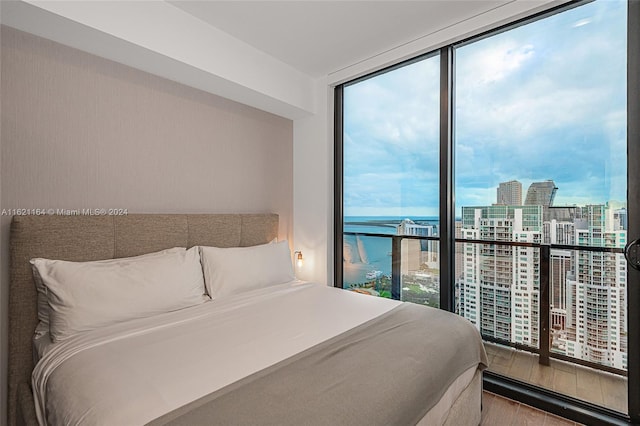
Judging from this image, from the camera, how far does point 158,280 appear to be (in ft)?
6.36

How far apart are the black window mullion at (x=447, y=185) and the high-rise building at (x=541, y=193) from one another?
518 mm

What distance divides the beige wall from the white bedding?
0.75m

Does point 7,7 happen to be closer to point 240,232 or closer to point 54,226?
point 54,226

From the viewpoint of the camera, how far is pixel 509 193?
2264 millimetres

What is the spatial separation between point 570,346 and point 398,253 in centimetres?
134

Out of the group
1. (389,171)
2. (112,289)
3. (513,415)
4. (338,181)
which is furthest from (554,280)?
(112,289)

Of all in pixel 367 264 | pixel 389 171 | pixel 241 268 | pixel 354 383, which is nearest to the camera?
pixel 354 383

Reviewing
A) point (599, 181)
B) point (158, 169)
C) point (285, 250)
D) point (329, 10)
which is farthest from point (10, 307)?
point (599, 181)

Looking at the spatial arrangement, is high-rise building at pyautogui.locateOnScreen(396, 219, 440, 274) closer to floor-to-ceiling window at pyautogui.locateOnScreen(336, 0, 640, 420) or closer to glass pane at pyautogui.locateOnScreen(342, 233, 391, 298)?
floor-to-ceiling window at pyautogui.locateOnScreen(336, 0, 640, 420)

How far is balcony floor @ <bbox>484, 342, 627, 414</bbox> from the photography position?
191cm

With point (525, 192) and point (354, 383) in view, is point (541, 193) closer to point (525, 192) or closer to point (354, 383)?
point (525, 192)

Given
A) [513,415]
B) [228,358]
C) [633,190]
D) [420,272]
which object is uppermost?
[633,190]

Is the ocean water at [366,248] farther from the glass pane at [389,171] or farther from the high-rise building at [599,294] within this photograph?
the high-rise building at [599,294]

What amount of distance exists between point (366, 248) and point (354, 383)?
6.60 ft
